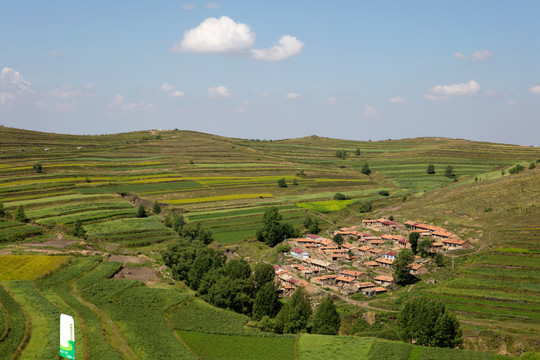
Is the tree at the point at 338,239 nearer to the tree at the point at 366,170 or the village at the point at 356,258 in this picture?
the village at the point at 356,258

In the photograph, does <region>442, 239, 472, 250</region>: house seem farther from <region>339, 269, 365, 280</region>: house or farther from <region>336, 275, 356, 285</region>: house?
<region>336, 275, 356, 285</region>: house

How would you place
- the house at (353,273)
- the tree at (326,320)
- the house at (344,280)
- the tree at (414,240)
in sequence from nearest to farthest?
the tree at (326,320) < the house at (344,280) < the house at (353,273) < the tree at (414,240)

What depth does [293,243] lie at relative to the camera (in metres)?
107

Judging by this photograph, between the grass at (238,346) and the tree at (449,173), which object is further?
the tree at (449,173)

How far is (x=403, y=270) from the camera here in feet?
264

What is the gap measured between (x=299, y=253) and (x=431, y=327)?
47.4m

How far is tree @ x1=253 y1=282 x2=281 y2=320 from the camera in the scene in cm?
6444

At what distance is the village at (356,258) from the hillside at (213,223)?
4540 mm

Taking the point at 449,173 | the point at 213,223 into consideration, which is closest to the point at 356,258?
the point at 213,223

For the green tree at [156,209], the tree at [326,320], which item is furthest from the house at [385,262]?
the green tree at [156,209]

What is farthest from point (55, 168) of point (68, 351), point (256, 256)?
point (68, 351)

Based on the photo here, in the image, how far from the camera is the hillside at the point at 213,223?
160 ft

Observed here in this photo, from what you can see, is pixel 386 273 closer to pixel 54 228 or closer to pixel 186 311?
pixel 186 311

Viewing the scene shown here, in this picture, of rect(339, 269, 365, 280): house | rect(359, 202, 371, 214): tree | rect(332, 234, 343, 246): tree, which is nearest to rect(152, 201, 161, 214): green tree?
rect(332, 234, 343, 246): tree
